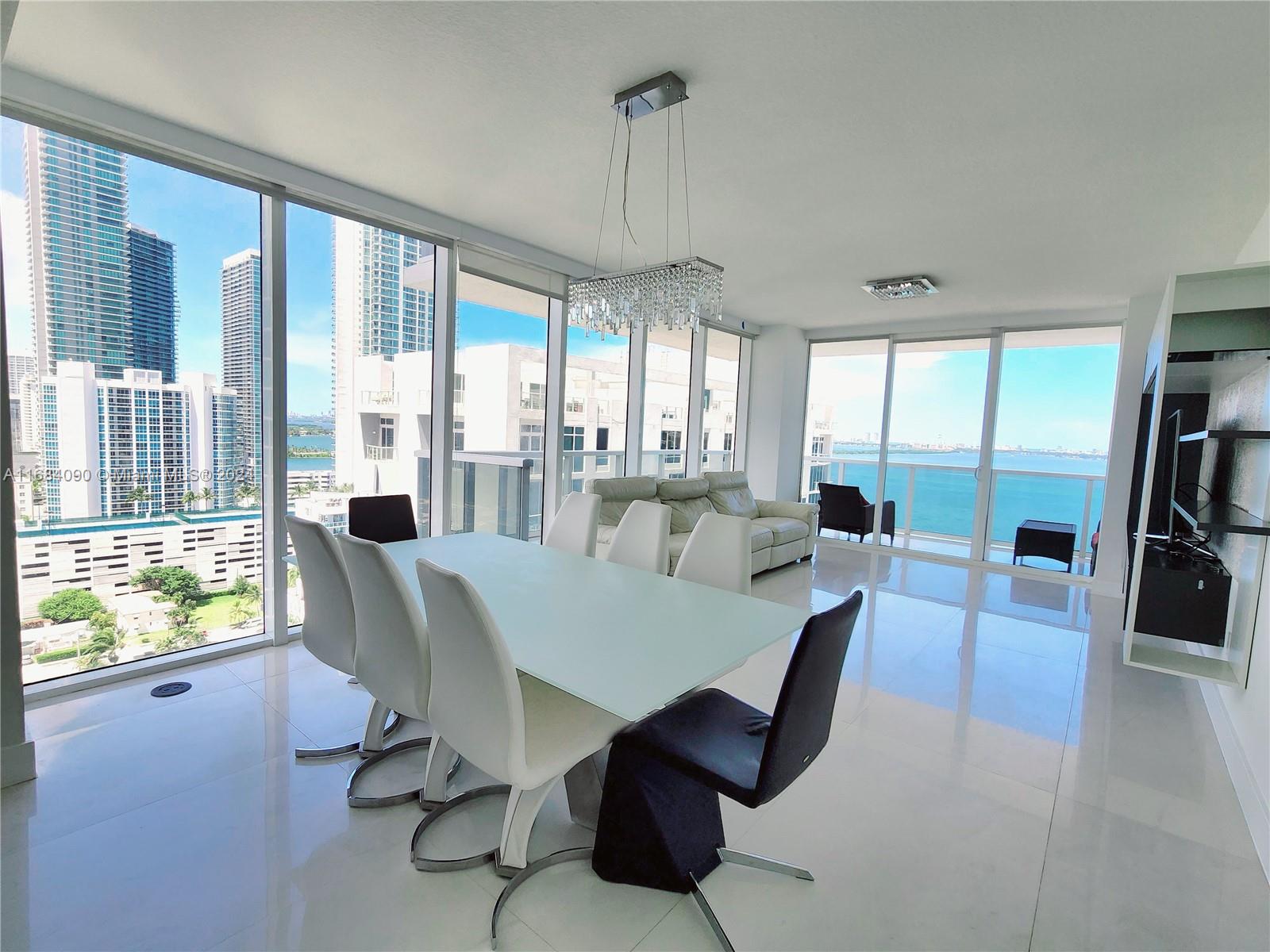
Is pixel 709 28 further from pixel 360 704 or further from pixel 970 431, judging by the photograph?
pixel 970 431

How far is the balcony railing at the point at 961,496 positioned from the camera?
6172mm

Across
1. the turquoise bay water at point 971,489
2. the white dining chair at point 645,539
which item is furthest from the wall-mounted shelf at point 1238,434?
the turquoise bay water at point 971,489

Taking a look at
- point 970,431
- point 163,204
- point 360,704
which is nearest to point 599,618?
point 360,704

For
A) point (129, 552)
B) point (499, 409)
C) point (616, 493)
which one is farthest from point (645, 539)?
point (129, 552)

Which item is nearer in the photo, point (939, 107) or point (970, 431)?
point (939, 107)

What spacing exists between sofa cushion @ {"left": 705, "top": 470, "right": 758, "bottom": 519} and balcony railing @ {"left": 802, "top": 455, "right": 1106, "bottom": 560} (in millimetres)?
1538

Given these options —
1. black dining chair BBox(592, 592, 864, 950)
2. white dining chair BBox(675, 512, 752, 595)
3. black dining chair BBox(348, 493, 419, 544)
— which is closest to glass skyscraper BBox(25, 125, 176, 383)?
black dining chair BBox(348, 493, 419, 544)

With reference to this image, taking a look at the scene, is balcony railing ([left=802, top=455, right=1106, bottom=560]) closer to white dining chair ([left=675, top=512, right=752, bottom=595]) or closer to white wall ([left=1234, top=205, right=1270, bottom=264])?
white wall ([left=1234, top=205, right=1270, bottom=264])

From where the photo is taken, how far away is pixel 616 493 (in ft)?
16.1

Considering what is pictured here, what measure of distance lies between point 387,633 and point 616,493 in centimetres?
316

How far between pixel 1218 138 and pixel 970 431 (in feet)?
13.6

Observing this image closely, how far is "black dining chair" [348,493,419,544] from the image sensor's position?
3121mm

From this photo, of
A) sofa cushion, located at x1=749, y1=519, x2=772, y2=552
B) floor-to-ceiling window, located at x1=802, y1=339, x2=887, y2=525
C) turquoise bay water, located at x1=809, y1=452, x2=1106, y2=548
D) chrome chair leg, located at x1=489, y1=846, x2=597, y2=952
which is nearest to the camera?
chrome chair leg, located at x1=489, y1=846, x2=597, y2=952

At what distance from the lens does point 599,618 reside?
195cm
